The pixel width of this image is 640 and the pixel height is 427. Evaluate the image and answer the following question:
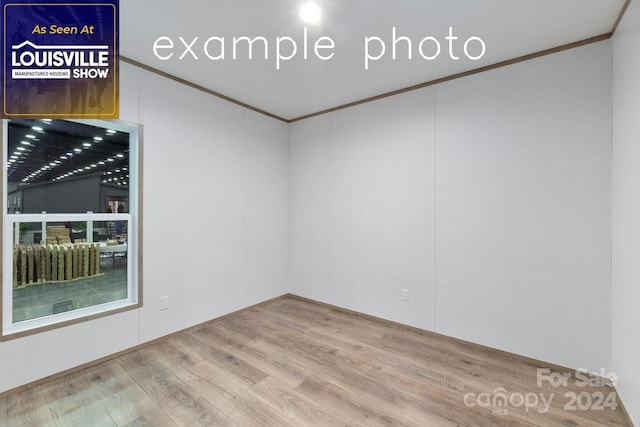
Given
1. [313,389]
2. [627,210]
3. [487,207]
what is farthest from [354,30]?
[313,389]

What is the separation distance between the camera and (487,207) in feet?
8.55

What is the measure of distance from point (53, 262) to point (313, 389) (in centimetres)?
233

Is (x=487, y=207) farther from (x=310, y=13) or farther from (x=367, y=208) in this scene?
(x=310, y=13)

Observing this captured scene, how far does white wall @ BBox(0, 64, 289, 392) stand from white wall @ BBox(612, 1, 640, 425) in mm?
3434

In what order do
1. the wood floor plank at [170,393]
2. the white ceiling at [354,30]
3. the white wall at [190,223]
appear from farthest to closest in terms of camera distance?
1. the white wall at [190,223]
2. the white ceiling at [354,30]
3. the wood floor plank at [170,393]

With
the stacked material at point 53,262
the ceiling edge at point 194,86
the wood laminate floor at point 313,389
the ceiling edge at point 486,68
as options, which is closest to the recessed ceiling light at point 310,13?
the ceiling edge at point 486,68

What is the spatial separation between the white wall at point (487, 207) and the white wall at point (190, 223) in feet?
2.96

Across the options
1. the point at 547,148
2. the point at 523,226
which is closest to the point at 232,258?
the point at 523,226

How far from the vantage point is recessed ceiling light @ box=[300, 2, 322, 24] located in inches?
74.3

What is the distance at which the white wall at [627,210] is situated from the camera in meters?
1.64

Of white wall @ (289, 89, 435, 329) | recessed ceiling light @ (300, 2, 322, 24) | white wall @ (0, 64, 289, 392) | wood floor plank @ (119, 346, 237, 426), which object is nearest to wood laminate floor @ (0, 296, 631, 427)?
wood floor plank @ (119, 346, 237, 426)

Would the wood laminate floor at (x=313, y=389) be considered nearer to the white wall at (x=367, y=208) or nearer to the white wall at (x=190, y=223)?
the white wall at (x=190, y=223)

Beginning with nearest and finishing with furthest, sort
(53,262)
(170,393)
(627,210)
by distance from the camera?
(627,210) < (170,393) < (53,262)

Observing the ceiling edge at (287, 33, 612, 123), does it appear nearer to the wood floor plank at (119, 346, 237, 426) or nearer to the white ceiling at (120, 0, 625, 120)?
the white ceiling at (120, 0, 625, 120)
